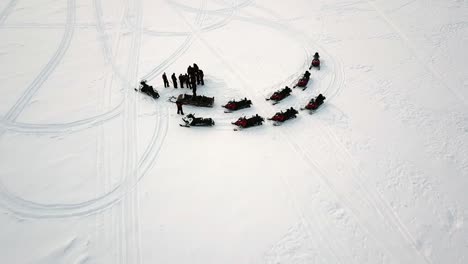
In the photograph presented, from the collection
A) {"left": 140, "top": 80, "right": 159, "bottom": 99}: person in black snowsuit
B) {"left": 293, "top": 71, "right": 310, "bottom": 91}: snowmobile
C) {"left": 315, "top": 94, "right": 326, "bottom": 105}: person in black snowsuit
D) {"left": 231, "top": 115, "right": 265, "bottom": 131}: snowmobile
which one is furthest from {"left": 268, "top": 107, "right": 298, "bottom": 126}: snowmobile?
{"left": 140, "top": 80, "right": 159, "bottom": 99}: person in black snowsuit

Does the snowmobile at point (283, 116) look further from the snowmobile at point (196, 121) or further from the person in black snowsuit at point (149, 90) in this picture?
the person in black snowsuit at point (149, 90)

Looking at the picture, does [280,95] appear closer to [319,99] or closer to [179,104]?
[319,99]

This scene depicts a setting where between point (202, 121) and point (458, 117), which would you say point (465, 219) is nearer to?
point (458, 117)

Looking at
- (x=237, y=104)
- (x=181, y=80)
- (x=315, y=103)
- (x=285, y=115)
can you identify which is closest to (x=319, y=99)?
(x=315, y=103)

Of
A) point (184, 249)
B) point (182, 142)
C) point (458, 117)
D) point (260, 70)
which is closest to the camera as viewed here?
point (184, 249)

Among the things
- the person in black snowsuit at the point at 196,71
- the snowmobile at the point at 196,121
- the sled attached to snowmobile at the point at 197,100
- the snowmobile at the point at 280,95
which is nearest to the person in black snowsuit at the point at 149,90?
the sled attached to snowmobile at the point at 197,100

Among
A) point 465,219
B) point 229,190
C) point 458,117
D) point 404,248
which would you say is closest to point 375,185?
point 404,248
